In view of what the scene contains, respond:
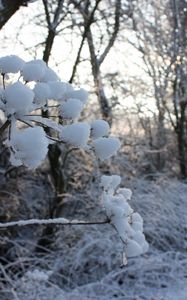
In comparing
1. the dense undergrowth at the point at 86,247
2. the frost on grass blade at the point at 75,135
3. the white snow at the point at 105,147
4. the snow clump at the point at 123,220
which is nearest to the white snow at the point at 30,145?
the frost on grass blade at the point at 75,135

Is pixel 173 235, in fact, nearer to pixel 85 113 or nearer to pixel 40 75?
pixel 85 113

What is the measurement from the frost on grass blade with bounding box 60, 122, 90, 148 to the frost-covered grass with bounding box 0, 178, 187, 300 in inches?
128

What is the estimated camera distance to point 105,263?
587cm

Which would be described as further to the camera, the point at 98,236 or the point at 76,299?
the point at 98,236

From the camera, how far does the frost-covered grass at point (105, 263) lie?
16.4 feet

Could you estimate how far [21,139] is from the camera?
1.27m

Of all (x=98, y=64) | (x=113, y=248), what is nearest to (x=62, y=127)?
(x=113, y=248)

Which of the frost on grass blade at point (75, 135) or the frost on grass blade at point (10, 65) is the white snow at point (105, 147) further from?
the frost on grass blade at point (10, 65)

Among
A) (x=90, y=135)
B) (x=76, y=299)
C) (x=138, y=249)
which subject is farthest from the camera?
(x=76, y=299)

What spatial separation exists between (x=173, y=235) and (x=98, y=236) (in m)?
0.86

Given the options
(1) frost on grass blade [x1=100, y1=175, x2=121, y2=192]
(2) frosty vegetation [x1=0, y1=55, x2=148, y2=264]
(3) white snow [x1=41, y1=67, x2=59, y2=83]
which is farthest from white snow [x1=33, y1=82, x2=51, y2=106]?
(1) frost on grass blade [x1=100, y1=175, x2=121, y2=192]

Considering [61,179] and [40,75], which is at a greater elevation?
[40,75]

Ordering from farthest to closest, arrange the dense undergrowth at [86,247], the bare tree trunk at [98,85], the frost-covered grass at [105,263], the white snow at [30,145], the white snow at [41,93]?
the bare tree trunk at [98,85]
the dense undergrowth at [86,247]
the frost-covered grass at [105,263]
the white snow at [41,93]
the white snow at [30,145]

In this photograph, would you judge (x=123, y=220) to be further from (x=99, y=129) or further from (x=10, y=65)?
(x=10, y=65)
